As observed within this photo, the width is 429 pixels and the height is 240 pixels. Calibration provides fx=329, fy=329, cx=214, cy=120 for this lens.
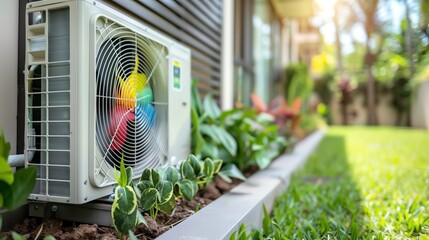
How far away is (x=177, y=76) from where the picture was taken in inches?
64.6

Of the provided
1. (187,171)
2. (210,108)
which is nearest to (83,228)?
(187,171)

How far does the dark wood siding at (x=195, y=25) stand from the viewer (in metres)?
1.75

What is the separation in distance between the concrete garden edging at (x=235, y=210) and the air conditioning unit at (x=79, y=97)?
31cm

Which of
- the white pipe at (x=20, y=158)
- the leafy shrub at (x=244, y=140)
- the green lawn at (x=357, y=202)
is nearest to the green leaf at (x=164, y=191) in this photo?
the white pipe at (x=20, y=158)

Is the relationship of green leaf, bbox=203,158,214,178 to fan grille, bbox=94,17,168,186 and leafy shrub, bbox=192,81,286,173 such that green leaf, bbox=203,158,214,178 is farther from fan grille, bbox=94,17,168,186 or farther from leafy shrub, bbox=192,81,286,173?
leafy shrub, bbox=192,81,286,173

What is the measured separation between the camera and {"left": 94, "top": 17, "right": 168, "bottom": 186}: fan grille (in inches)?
42.8

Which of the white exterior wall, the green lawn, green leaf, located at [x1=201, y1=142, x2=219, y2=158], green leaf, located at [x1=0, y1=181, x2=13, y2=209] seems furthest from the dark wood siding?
the green lawn

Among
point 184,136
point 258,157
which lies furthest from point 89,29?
point 258,157

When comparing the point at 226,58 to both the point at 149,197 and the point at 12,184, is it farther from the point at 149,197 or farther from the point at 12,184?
the point at 12,184

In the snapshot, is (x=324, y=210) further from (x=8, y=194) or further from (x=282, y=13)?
(x=282, y=13)

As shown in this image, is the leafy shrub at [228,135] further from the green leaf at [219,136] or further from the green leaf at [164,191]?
the green leaf at [164,191]

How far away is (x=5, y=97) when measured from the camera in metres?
Result: 1.11

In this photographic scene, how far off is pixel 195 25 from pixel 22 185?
190 centimetres

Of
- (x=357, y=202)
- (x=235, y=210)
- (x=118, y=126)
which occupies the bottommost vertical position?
(x=357, y=202)
